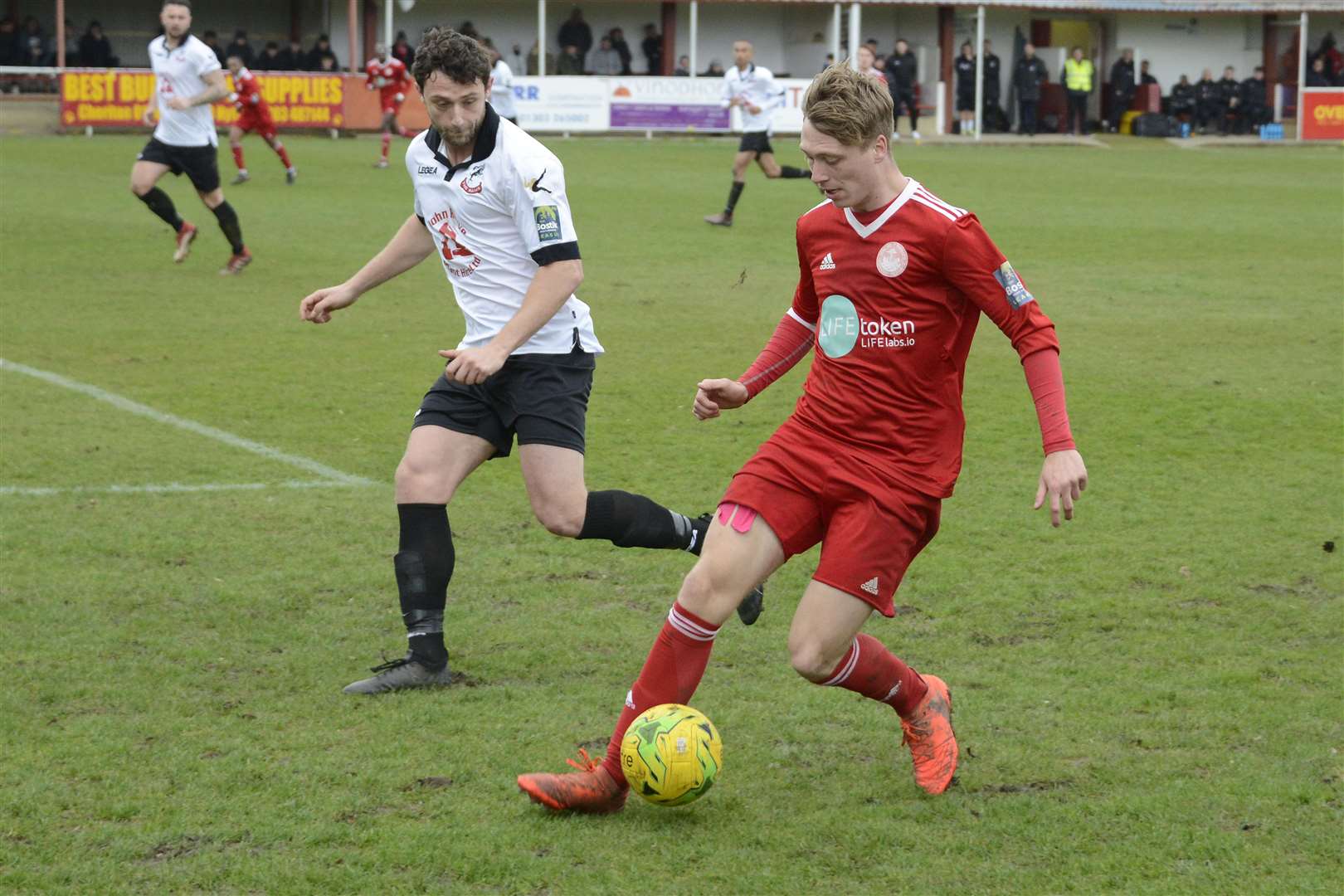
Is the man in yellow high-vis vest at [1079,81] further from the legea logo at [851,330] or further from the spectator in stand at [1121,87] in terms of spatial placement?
the legea logo at [851,330]

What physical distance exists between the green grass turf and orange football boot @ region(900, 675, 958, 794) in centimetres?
7

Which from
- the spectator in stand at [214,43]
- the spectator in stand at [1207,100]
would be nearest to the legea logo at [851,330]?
the spectator in stand at [214,43]

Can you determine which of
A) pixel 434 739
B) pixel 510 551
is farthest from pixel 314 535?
pixel 434 739

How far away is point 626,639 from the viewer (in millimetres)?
5555

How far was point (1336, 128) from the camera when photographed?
40.2m

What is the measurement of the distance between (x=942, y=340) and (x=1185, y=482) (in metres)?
3.94

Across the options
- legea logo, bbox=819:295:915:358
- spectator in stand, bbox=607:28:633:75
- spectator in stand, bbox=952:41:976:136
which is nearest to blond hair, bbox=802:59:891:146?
legea logo, bbox=819:295:915:358

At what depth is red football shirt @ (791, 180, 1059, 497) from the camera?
163 inches

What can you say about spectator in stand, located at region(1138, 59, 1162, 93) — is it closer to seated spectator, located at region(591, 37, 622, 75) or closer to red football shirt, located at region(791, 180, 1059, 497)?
seated spectator, located at region(591, 37, 622, 75)

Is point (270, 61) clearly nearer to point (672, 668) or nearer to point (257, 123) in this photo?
point (257, 123)

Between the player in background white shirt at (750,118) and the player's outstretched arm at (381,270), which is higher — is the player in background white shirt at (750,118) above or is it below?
above

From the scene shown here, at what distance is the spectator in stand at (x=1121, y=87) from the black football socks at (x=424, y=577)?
40.1 meters

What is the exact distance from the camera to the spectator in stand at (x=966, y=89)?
39.6 m

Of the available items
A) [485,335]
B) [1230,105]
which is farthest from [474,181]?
[1230,105]
